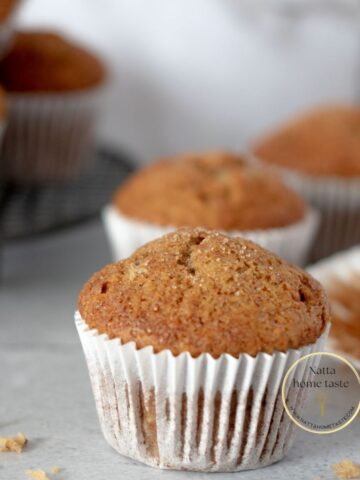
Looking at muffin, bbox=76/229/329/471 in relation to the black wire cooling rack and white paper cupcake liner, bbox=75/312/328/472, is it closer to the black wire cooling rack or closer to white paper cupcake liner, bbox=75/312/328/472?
white paper cupcake liner, bbox=75/312/328/472

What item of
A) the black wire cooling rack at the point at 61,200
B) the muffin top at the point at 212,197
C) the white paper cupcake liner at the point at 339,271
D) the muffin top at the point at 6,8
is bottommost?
the black wire cooling rack at the point at 61,200

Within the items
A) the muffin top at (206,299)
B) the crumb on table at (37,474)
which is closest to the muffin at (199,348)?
the muffin top at (206,299)

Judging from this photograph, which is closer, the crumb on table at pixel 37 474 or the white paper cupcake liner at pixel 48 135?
the crumb on table at pixel 37 474

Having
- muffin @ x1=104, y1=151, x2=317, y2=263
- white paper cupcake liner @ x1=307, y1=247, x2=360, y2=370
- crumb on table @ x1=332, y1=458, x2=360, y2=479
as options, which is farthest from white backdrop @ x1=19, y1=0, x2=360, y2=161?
crumb on table @ x1=332, y1=458, x2=360, y2=479

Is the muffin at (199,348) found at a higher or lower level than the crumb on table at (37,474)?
higher

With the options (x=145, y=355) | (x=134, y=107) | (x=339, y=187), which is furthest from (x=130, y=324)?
(x=134, y=107)

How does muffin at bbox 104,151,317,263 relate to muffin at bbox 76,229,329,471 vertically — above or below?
below

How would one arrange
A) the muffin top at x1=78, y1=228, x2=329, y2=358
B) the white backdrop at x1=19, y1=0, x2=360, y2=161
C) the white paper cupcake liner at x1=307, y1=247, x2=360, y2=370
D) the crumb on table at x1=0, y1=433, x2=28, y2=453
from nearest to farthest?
1. the muffin top at x1=78, y1=228, x2=329, y2=358
2. the crumb on table at x1=0, y1=433, x2=28, y2=453
3. the white paper cupcake liner at x1=307, y1=247, x2=360, y2=370
4. the white backdrop at x1=19, y1=0, x2=360, y2=161

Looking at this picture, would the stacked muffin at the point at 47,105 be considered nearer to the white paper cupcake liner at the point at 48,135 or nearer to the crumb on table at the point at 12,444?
the white paper cupcake liner at the point at 48,135
